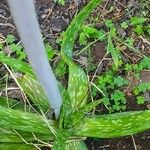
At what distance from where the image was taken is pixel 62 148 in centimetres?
144

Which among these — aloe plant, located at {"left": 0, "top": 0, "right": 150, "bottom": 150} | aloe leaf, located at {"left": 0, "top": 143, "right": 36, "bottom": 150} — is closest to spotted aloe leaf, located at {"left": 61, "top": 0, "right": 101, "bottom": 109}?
aloe plant, located at {"left": 0, "top": 0, "right": 150, "bottom": 150}

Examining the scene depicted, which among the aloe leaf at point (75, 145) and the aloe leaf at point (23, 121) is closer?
the aloe leaf at point (23, 121)

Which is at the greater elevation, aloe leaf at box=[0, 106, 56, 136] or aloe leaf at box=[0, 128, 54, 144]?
aloe leaf at box=[0, 106, 56, 136]

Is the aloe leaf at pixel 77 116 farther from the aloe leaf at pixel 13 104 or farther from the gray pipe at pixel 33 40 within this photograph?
the aloe leaf at pixel 13 104

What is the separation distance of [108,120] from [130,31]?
2.00 ft

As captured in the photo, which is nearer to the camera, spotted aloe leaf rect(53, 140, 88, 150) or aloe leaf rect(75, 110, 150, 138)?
aloe leaf rect(75, 110, 150, 138)

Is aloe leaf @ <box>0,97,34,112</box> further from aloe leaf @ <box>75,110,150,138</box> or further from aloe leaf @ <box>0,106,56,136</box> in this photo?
aloe leaf @ <box>75,110,150,138</box>

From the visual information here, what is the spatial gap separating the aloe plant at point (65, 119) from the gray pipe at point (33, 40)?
0.12 metres

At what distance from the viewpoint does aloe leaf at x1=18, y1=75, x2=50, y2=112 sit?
1.65 metres

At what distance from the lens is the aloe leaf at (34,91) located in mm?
1650

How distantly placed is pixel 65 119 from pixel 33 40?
599 mm

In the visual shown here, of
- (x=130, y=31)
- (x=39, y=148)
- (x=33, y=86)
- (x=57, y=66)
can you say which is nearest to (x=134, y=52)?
(x=130, y=31)

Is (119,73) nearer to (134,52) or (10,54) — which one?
(134,52)

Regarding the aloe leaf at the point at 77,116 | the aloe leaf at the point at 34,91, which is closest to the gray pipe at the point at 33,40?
the aloe leaf at the point at 77,116
